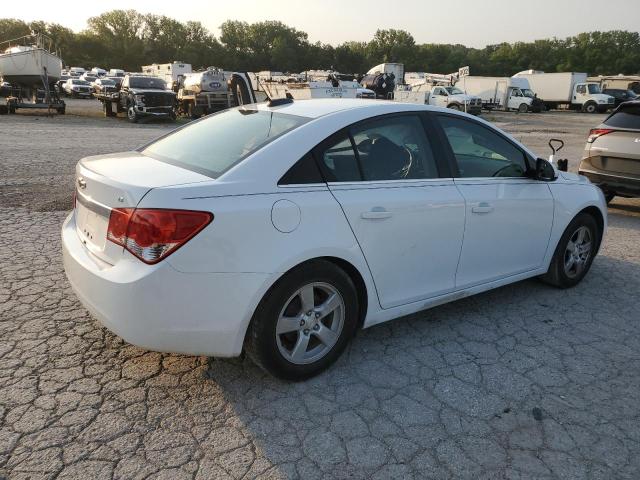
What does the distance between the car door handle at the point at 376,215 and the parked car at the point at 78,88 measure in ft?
141

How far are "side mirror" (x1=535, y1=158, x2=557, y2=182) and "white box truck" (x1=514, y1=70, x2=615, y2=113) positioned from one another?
44716 mm

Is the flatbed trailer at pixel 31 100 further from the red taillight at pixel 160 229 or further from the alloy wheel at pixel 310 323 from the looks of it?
the alloy wheel at pixel 310 323

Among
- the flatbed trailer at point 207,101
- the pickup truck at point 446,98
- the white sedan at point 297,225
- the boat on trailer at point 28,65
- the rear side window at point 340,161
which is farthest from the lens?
the pickup truck at point 446,98

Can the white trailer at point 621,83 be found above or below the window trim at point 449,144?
above

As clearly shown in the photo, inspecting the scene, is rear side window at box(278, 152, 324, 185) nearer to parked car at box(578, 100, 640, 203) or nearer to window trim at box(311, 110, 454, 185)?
window trim at box(311, 110, 454, 185)

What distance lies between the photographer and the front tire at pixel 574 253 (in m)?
4.42

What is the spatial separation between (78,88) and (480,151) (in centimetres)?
4267

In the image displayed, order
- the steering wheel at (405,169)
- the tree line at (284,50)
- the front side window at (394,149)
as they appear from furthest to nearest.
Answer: the tree line at (284,50) → the steering wheel at (405,169) → the front side window at (394,149)

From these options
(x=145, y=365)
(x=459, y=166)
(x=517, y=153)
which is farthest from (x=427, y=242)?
(x=145, y=365)

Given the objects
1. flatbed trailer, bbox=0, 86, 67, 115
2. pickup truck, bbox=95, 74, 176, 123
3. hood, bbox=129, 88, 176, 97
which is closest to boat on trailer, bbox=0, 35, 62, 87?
flatbed trailer, bbox=0, 86, 67, 115

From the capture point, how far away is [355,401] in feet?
9.24

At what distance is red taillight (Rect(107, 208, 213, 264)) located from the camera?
94.9 inches

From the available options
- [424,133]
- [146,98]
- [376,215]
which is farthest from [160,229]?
[146,98]

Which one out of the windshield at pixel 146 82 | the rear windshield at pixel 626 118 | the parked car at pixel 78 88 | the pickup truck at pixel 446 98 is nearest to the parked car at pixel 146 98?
the windshield at pixel 146 82
